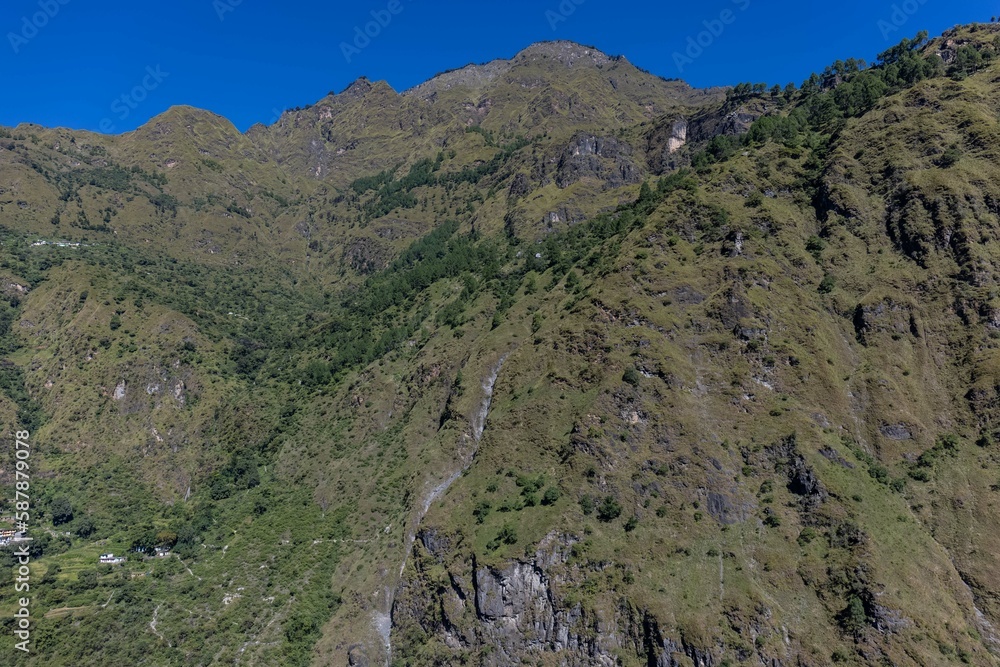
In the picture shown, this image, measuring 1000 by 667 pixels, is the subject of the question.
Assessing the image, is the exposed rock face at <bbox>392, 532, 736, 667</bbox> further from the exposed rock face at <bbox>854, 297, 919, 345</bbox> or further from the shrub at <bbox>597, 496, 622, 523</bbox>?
the exposed rock face at <bbox>854, 297, 919, 345</bbox>

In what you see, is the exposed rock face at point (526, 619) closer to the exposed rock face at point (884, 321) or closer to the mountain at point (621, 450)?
the mountain at point (621, 450)

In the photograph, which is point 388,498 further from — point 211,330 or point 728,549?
point 211,330

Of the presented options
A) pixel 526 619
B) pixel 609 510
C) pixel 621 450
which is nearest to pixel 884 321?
pixel 621 450

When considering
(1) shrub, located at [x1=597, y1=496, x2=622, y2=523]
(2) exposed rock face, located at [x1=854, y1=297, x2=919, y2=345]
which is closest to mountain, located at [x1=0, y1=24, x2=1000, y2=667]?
(1) shrub, located at [x1=597, y1=496, x2=622, y2=523]

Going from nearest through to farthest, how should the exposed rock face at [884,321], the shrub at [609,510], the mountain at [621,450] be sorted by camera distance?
the mountain at [621,450] → the shrub at [609,510] → the exposed rock face at [884,321]

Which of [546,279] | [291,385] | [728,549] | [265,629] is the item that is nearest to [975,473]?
[728,549]

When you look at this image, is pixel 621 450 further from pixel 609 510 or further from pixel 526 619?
pixel 526 619

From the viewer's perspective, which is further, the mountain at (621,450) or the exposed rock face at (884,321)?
the exposed rock face at (884,321)

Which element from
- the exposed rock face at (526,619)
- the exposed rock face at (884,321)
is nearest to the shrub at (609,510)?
the exposed rock face at (526,619)

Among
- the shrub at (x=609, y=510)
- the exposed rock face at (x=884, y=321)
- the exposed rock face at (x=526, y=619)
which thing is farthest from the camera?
the exposed rock face at (x=884, y=321)
